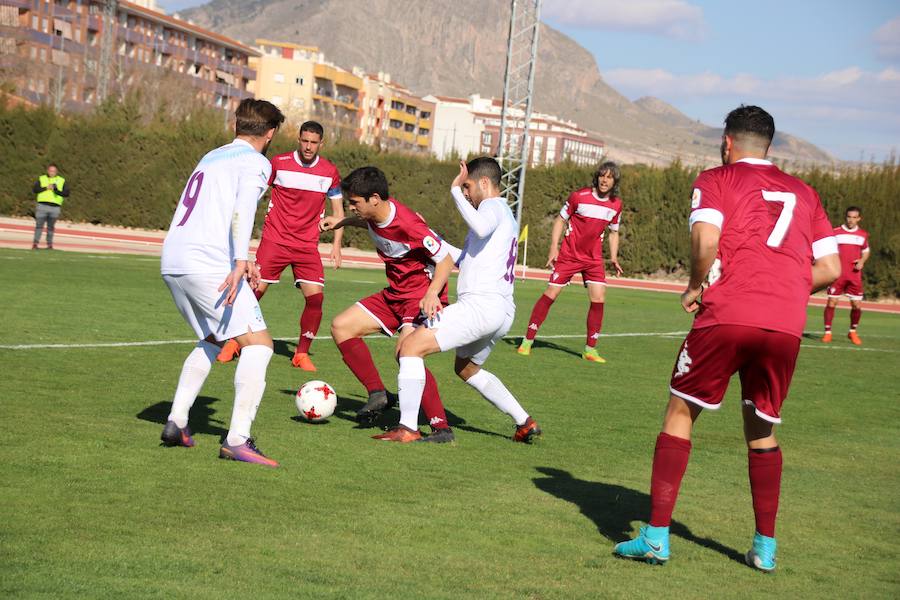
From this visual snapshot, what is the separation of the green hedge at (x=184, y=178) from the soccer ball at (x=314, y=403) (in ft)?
93.6

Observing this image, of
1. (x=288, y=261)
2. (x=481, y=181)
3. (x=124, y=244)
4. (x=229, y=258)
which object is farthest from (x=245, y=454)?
(x=124, y=244)

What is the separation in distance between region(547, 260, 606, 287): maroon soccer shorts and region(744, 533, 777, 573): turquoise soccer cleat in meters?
8.89

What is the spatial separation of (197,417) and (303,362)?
118 inches

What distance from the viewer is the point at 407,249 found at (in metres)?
8.34

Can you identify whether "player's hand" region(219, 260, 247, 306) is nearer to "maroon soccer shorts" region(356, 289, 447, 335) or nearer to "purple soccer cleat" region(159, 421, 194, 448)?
"purple soccer cleat" region(159, 421, 194, 448)

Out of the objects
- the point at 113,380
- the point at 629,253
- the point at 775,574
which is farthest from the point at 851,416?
the point at 629,253

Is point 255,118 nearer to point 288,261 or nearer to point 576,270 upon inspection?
point 288,261

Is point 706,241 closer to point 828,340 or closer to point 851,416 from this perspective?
point 851,416

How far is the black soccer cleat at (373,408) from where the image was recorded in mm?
8148

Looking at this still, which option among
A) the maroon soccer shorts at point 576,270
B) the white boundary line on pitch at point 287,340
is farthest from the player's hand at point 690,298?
the maroon soccer shorts at point 576,270

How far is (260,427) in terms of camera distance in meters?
7.62

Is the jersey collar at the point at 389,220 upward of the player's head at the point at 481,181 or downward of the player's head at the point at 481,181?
downward

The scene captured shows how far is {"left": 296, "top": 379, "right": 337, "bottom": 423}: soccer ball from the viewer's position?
7.86 m

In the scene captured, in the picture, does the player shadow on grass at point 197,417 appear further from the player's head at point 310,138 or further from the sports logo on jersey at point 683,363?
the player's head at point 310,138
